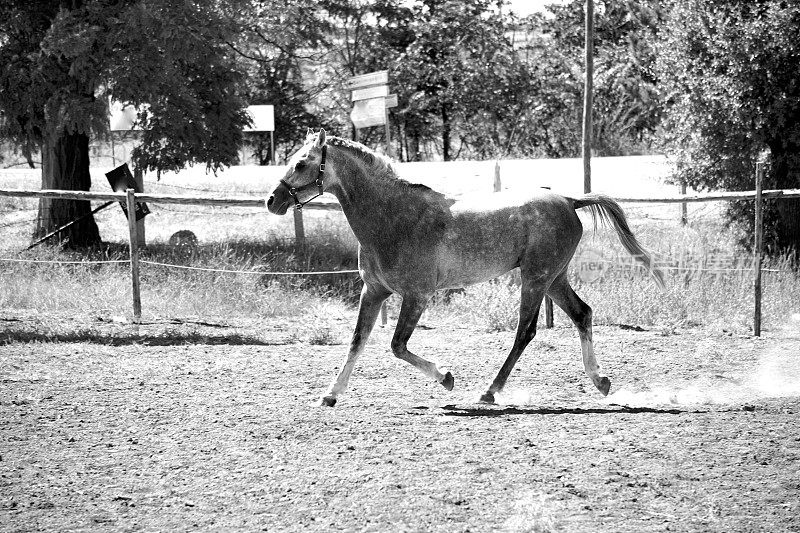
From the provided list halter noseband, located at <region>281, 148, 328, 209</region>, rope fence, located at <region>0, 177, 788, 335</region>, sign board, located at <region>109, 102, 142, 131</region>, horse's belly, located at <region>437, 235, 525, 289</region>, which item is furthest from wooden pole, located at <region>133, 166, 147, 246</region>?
horse's belly, located at <region>437, 235, 525, 289</region>

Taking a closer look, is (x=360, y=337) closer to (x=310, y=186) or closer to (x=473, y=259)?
(x=473, y=259)

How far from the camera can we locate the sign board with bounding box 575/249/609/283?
12297 mm

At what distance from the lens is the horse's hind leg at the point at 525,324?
22.7ft

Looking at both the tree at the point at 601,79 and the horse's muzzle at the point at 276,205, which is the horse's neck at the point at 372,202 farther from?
the tree at the point at 601,79

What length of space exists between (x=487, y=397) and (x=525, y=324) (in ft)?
2.22

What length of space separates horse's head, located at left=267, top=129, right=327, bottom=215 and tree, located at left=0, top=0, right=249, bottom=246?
8470mm

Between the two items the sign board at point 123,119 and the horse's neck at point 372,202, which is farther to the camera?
the sign board at point 123,119

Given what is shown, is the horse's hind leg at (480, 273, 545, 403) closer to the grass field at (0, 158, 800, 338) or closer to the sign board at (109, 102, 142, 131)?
the grass field at (0, 158, 800, 338)

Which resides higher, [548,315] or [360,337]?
[360,337]

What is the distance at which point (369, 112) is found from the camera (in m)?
16.0

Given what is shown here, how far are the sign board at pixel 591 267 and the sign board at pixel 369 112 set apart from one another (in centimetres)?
484

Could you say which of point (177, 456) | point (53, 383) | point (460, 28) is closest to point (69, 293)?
point (53, 383)

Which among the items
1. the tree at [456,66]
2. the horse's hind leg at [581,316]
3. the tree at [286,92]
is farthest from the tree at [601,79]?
the horse's hind leg at [581,316]

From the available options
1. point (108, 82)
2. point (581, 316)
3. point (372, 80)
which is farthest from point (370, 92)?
point (581, 316)
